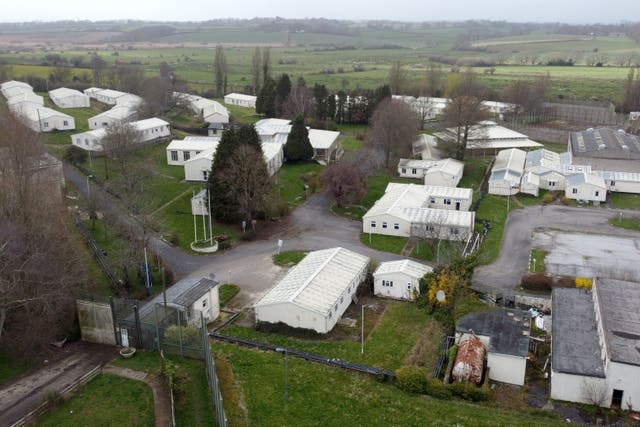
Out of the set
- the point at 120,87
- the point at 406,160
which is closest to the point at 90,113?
the point at 120,87

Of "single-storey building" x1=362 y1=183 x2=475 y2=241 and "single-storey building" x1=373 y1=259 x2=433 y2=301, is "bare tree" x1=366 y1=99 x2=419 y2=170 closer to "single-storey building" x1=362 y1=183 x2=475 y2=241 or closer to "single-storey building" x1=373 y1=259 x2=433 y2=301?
"single-storey building" x1=362 y1=183 x2=475 y2=241

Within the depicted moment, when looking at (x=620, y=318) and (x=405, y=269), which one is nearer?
(x=620, y=318)

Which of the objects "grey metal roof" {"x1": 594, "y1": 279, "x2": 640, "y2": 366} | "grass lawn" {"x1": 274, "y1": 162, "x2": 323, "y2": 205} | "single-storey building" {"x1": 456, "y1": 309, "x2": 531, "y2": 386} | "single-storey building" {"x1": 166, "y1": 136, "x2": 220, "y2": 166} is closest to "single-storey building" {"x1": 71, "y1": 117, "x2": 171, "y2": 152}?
"single-storey building" {"x1": 166, "y1": 136, "x2": 220, "y2": 166}

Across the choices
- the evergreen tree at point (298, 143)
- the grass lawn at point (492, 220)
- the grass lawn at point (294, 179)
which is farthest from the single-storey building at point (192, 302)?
the evergreen tree at point (298, 143)

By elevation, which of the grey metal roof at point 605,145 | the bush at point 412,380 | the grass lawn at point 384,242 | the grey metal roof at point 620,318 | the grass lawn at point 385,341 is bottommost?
the grass lawn at point 384,242

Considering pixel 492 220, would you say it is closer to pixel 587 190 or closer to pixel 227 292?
pixel 587 190

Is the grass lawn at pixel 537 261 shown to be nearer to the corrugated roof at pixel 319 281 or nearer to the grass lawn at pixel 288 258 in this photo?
the corrugated roof at pixel 319 281

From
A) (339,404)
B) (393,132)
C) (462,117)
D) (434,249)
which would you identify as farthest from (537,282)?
(462,117)
